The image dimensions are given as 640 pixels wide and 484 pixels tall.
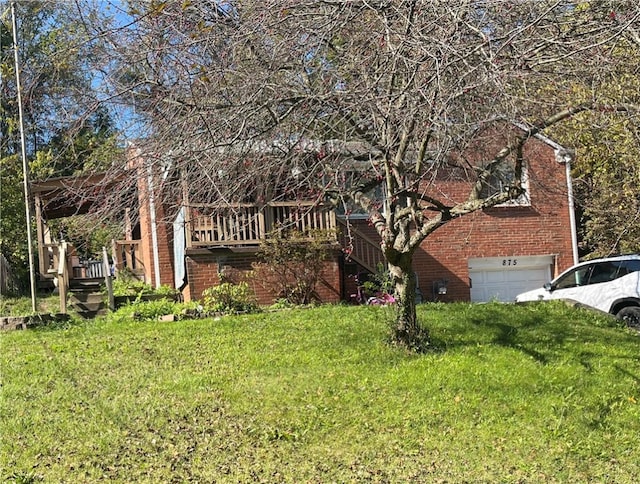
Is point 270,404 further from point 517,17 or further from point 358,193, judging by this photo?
point 517,17

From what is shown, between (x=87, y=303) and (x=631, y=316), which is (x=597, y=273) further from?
(x=87, y=303)

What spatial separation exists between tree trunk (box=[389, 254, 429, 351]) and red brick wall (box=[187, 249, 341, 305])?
18.0 feet

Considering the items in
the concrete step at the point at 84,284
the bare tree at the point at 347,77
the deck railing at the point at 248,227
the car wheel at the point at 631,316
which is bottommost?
the car wheel at the point at 631,316

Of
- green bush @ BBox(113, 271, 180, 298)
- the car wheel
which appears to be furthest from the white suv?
green bush @ BBox(113, 271, 180, 298)

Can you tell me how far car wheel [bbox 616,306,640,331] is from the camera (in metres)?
11.9

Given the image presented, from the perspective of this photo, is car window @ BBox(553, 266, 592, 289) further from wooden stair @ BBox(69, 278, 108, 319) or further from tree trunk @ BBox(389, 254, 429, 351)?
wooden stair @ BBox(69, 278, 108, 319)

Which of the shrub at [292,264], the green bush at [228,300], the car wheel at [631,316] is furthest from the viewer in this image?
the shrub at [292,264]

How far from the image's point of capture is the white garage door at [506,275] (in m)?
17.0

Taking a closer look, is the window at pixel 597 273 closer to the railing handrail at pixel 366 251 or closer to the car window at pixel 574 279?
the car window at pixel 574 279

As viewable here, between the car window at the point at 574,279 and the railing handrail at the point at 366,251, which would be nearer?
the car window at the point at 574,279

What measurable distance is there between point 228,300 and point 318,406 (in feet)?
17.9

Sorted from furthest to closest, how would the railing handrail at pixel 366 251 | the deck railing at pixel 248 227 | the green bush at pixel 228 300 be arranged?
the railing handrail at pixel 366 251, the deck railing at pixel 248 227, the green bush at pixel 228 300

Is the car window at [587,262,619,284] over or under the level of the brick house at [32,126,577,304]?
under

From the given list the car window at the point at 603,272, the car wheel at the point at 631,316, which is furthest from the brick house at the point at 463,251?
the car wheel at the point at 631,316
